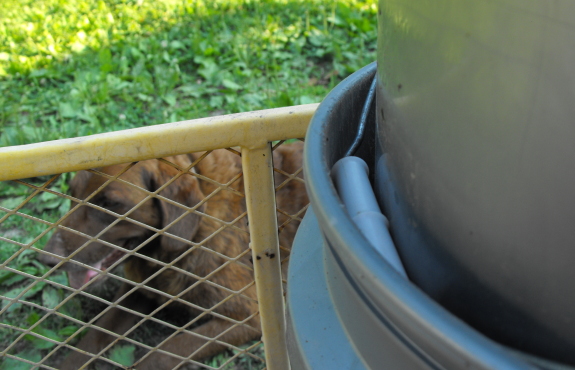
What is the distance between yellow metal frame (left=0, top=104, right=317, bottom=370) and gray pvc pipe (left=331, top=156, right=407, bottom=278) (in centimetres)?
40

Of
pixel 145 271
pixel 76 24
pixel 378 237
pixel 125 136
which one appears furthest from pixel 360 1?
pixel 378 237

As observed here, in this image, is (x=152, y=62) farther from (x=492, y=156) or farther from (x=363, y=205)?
(x=492, y=156)

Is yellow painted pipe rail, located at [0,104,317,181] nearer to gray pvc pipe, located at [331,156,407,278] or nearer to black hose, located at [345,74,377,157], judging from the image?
black hose, located at [345,74,377,157]

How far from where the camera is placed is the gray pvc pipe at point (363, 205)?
2.21 feet

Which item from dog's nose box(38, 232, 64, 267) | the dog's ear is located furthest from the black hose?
dog's nose box(38, 232, 64, 267)

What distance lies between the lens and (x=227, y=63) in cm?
373

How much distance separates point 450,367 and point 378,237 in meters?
0.23

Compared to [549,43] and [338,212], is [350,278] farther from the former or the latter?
[549,43]

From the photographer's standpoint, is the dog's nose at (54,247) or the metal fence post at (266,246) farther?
the dog's nose at (54,247)

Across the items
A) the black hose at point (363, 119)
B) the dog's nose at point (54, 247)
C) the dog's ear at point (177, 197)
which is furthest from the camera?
the dog's nose at point (54, 247)

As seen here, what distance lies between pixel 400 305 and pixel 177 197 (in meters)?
1.55

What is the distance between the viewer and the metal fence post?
1210 millimetres

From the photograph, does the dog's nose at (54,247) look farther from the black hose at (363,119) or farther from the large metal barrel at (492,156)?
the large metal barrel at (492,156)

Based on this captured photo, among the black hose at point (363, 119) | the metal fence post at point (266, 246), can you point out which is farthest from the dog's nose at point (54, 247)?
the black hose at point (363, 119)
